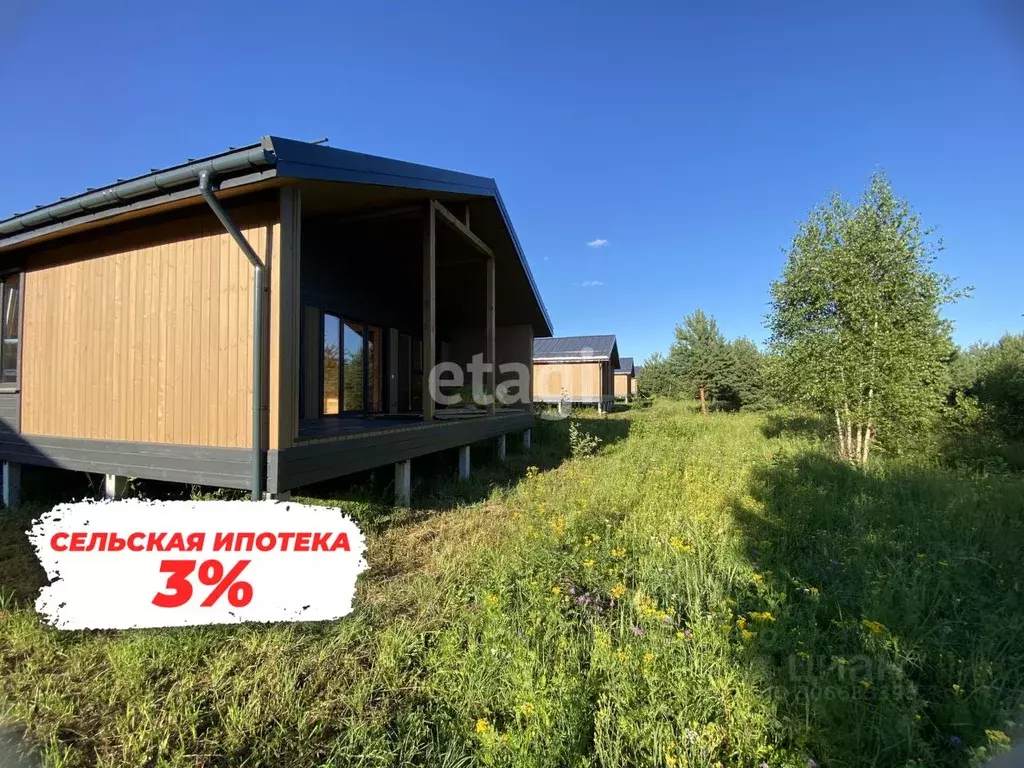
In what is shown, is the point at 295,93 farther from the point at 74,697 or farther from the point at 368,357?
the point at 74,697

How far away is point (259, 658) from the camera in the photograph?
253cm

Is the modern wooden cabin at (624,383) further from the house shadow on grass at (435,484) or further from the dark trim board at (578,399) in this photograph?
the house shadow on grass at (435,484)

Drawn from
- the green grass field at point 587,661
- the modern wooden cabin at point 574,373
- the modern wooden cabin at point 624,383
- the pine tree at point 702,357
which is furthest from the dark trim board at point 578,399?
the green grass field at point 587,661

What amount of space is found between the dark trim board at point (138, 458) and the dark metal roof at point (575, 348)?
20.4 m

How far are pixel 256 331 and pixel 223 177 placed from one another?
1.35 m

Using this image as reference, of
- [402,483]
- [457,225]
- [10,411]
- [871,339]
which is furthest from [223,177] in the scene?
[871,339]

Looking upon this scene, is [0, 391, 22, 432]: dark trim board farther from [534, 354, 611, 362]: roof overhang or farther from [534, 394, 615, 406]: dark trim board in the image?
[534, 354, 611, 362]: roof overhang

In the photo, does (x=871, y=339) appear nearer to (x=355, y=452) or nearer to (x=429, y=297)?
(x=429, y=297)

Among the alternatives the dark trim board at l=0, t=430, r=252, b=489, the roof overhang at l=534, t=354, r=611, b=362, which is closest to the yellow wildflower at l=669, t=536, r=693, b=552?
the dark trim board at l=0, t=430, r=252, b=489

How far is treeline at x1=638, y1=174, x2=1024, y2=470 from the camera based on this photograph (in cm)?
816

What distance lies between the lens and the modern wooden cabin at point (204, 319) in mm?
3785

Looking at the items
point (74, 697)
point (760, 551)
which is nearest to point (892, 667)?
point (760, 551)

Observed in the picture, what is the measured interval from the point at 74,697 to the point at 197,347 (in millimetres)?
2850

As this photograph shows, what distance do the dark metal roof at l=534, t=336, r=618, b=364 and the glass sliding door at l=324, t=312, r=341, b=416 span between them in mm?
17129
